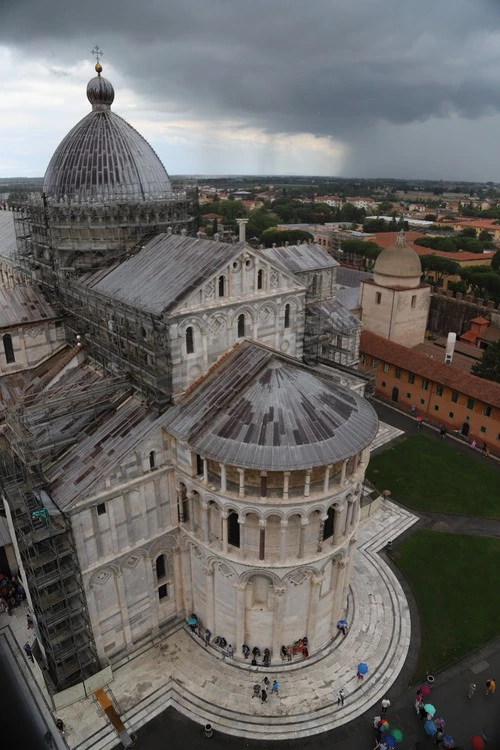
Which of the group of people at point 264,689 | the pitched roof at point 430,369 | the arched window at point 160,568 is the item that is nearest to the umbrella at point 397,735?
the group of people at point 264,689

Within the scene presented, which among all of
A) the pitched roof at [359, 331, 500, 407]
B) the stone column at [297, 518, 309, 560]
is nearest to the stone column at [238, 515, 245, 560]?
the stone column at [297, 518, 309, 560]

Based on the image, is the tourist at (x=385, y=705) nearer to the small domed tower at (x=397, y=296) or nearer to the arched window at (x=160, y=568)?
the arched window at (x=160, y=568)

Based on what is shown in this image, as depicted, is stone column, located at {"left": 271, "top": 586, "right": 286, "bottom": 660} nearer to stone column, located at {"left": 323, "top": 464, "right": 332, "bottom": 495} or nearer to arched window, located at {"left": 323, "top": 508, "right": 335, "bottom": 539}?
arched window, located at {"left": 323, "top": 508, "right": 335, "bottom": 539}

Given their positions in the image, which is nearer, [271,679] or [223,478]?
[223,478]

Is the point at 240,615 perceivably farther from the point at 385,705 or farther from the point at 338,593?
the point at 385,705

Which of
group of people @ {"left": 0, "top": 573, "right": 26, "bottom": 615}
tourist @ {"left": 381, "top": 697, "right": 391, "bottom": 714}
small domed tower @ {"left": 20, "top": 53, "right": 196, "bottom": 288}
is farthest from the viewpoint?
small domed tower @ {"left": 20, "top": 53, "right": 196, "bottom": 288}

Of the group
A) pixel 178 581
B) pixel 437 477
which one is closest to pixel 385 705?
pixel 178 581
